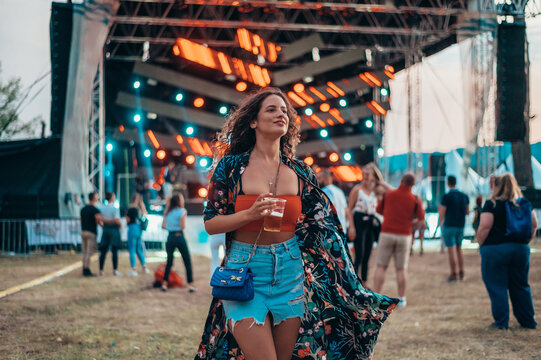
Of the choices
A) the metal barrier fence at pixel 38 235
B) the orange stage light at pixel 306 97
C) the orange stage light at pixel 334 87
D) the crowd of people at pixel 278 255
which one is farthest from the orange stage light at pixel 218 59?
the crowd of people at pixel 278 255

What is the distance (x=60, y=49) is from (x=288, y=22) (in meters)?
7.59

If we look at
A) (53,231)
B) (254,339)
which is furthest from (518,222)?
(53,231)

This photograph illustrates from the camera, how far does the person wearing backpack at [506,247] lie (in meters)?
5.53

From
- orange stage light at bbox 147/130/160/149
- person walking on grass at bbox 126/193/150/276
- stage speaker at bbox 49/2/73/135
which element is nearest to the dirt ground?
person walking on grass at bbox 126/193/150/276

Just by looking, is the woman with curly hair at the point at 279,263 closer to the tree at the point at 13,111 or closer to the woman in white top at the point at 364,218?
the woman in white top at the point at 364,218

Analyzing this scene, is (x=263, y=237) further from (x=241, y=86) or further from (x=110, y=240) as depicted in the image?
(x=241, y=86)

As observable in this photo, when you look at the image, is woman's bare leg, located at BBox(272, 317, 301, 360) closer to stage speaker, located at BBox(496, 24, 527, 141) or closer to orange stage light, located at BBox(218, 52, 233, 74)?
stage speaker, located at BBox(496, 24, 527, 141)

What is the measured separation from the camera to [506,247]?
555cm

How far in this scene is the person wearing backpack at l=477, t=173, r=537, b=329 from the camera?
553 cm

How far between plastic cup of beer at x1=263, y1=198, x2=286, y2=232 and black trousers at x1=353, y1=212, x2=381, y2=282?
18.6 ft

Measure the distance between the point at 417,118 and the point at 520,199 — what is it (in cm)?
1369

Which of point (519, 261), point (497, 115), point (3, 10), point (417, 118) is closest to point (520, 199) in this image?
point (519, 261)

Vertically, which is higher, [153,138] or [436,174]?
[153,138]

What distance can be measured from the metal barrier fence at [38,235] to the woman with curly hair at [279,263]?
1221 centimetres
